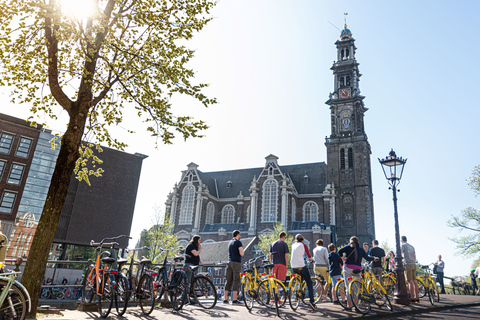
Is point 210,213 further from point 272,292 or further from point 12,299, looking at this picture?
point 12,299

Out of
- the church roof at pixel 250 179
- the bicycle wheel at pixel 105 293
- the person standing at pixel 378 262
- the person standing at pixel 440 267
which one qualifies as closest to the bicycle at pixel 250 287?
the bicycle wheel at pixel 105 293

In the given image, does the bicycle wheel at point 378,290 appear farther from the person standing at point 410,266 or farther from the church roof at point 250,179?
the church roof at point 250,179

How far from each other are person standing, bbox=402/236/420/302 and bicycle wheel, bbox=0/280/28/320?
34.8ft

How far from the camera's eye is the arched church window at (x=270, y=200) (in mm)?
44938

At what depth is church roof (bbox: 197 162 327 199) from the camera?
4862 centimetres

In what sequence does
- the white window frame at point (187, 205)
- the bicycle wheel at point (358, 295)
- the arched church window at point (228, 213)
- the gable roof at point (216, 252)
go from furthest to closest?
the arched church window at point (228, 213) → the white window frame at point (187, 205) → the gable roof at point (216, 252) → the bicycle wheel at point (358, 295)

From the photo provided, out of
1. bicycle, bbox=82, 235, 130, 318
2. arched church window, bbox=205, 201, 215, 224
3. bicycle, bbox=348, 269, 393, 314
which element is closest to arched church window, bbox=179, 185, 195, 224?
arched church window, bbox=205, 201, 215, 224

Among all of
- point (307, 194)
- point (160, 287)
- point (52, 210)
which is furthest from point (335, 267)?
point (307, 194)

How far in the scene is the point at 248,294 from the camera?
8.40m

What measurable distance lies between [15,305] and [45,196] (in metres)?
35.4

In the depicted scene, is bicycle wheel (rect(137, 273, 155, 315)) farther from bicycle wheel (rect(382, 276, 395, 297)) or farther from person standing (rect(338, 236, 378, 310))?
bicycle wheel (rect(382, 276, 395, 297))

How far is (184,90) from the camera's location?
8.55 metres

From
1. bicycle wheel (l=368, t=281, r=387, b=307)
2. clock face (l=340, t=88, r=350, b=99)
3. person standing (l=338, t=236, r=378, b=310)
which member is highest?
clock face (l=340, t=88, r=350, b=99)

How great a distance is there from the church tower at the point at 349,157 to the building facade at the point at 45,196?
1111 inches
